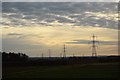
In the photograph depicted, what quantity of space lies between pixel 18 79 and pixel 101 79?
6.60 meters

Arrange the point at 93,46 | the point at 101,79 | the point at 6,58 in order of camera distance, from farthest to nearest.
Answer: the point at 93,46
the point at 6,58
the point at 101,79

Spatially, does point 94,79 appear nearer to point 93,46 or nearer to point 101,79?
point 101,79

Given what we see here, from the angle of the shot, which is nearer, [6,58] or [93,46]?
[6,58]

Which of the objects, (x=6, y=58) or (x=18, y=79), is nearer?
(x=18, y=79)

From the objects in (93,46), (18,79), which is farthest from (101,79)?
(93,46)

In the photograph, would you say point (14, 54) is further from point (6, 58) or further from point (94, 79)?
point (94, 79)

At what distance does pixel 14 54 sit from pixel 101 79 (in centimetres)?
6276

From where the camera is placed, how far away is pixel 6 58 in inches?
2788

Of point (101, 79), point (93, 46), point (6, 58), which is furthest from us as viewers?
point (93, 46)

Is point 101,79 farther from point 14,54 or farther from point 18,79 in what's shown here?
point 14,54

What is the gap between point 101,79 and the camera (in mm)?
24000

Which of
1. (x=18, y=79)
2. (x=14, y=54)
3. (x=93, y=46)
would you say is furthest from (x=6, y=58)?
(x=18, y=79)

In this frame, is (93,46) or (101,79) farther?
(93,46)

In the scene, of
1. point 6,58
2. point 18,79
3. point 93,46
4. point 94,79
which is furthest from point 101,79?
point 93,46
